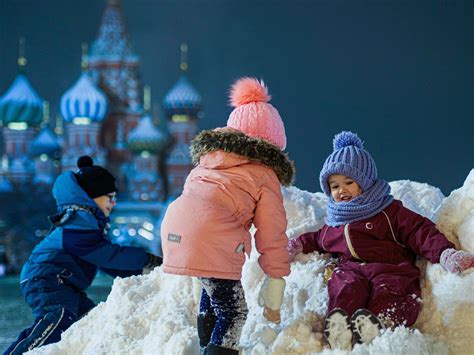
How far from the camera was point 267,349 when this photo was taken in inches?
74.4

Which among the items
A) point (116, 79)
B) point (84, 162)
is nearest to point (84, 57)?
point (116, 79)

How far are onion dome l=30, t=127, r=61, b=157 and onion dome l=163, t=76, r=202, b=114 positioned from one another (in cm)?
384

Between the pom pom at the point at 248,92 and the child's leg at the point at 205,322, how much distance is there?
566 mm

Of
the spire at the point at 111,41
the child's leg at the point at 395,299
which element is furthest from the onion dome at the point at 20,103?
the child's leg at the point at 395,299

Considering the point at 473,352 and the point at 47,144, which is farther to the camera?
the point at 47,144

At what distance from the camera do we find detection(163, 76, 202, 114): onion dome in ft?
75.9

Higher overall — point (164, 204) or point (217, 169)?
point (217, 169)

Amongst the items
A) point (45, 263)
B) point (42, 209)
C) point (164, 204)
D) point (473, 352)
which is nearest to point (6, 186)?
point (42, 209)

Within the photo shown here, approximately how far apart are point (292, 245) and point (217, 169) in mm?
486

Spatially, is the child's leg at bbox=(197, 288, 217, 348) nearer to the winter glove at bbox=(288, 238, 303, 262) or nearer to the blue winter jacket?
the winter glove at bbox=(288, 238, 303, 262)

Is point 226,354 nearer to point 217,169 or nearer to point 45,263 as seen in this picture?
point 217,169

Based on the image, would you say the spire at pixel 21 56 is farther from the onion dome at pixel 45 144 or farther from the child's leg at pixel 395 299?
the child's leg at pixel 395 299

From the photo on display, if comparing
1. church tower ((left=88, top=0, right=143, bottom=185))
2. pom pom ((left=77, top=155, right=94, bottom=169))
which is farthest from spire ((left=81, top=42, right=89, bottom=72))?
pom pom ((left=77, top=155, right=94, bottom=169))

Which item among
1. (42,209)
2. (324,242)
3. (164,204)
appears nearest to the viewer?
(324,242)
